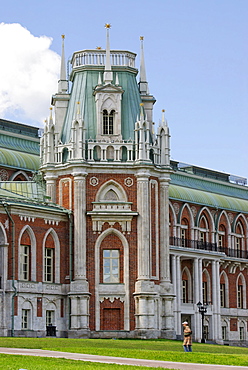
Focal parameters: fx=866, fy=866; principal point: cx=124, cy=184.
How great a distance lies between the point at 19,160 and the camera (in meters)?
74.5

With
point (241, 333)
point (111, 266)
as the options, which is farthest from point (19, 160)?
point (241, 333)

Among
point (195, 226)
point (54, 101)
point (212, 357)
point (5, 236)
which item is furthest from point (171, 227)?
point (212, 357)

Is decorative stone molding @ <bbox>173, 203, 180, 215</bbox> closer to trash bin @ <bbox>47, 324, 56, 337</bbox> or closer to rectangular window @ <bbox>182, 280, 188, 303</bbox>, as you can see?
rectangular window @ <bbox>182, 280, 188, 303</bbox>

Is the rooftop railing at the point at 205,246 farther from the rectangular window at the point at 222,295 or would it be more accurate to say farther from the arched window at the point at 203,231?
the rectangular window at the point at 222,295

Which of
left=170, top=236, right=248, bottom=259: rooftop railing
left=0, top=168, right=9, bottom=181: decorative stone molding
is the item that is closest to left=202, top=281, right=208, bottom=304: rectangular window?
left=170, top=236, right=248, bottom=259: rooftop railing

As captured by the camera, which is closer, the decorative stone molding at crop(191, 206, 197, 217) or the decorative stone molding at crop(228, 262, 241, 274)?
the decorative stone molding at crop(191, 206, 197, 217)

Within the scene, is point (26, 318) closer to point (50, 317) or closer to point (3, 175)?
point (50, 317)

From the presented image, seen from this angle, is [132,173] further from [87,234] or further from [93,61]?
[93,61]

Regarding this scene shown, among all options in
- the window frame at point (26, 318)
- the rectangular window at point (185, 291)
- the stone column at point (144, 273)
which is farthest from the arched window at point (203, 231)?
the window frame at point (26, 318)

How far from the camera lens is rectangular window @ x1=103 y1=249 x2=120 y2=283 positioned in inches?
2502

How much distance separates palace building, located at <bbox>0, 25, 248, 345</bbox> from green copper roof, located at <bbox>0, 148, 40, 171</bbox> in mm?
248

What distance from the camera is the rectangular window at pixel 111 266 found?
63562mm

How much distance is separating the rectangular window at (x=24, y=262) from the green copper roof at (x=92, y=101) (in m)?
10.4

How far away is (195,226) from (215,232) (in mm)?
3421
